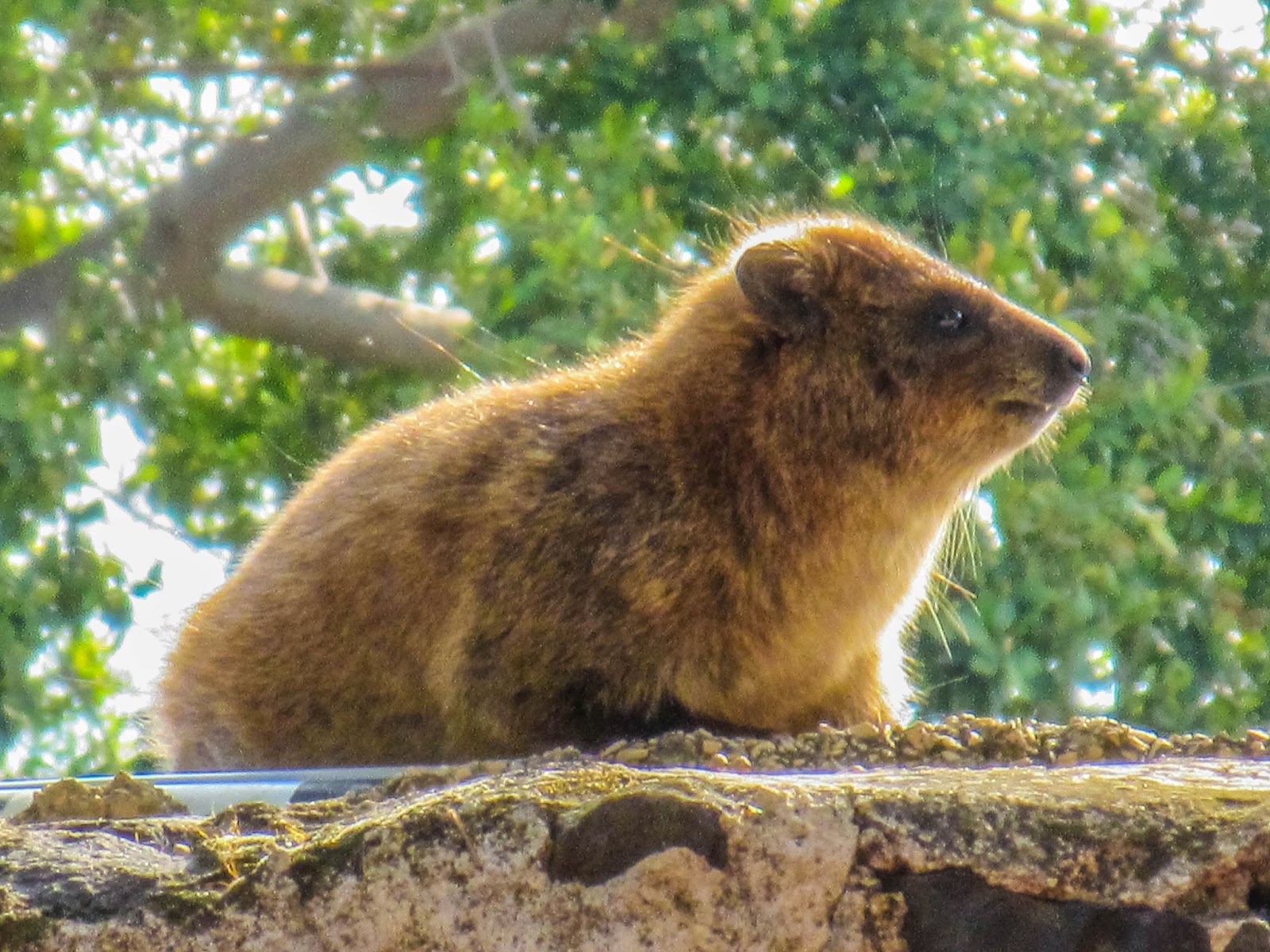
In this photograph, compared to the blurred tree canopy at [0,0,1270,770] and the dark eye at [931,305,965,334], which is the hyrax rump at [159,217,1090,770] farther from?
the blurred tree canopy at [0,0,1270,770]

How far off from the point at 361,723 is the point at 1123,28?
4.91 metres

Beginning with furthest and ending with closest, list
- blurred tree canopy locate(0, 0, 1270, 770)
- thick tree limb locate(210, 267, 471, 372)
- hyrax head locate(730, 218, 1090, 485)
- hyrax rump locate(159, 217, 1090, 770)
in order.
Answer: thick tree limb locate(210, 267, 471, 372) → blurred tree canopy locate(0, 0, 1270, 770) → hyrax head locate(730, 218, 1090, 485) → hyrax rump locate(159, 217, 1090, 770)

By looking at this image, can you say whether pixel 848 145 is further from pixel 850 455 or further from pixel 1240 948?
pixel 1240 948

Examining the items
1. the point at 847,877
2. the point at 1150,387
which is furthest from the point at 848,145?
the point at 847,877

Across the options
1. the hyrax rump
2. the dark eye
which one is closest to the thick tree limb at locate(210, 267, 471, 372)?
the hyrax rump

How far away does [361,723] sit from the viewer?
286 cm

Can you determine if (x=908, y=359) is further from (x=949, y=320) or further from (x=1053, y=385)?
(x=1053, y=385)

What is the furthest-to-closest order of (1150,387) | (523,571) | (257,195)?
1. (257,195)
2. (1150,387)
3. (523,571)

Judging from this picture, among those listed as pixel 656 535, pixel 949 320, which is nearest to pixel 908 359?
pixel 949 320

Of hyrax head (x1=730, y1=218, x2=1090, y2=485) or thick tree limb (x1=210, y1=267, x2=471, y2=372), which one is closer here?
hyrax head (x1=730, y1=218, x2=1090, y2=485)

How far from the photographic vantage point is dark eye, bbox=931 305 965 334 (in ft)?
10.4

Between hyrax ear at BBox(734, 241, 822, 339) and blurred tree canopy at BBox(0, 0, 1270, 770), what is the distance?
5.58 feet

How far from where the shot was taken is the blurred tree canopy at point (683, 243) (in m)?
5.63

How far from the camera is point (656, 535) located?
2801mm
